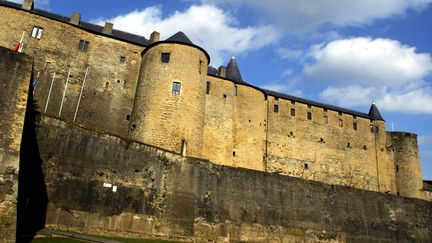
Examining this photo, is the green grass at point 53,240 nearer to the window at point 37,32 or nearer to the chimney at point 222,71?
the window at point 37,32

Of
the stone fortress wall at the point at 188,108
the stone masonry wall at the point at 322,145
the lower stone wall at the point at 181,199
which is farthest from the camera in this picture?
the stone masonry wall at the point at 322,145

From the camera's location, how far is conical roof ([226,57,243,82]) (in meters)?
35.8

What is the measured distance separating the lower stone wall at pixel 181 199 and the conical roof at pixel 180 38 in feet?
33.7

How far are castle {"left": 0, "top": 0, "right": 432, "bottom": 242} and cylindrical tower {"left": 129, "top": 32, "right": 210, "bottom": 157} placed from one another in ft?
0.22

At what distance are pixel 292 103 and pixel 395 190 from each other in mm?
14128

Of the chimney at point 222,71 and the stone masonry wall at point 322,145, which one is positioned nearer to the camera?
the chimney at point 222,71

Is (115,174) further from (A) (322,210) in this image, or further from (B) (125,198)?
(A) (322,210)

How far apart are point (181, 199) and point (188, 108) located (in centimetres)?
761

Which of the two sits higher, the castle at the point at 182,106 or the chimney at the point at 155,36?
the chimney at the point at 155,36

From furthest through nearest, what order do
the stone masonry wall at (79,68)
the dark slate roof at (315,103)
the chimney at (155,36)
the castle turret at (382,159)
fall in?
the castle turret at (382,159)
the dark slate roof at (315,103)
the chimney at (155,36)
the stone masonry wall at (79,68)

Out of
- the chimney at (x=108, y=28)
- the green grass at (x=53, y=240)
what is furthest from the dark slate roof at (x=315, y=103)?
the green grass at (x=53, y=240)

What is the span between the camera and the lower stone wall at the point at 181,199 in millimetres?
17516

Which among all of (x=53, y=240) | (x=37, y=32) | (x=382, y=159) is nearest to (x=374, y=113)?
(x=382, y=159)

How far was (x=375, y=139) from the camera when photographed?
1672 inches
